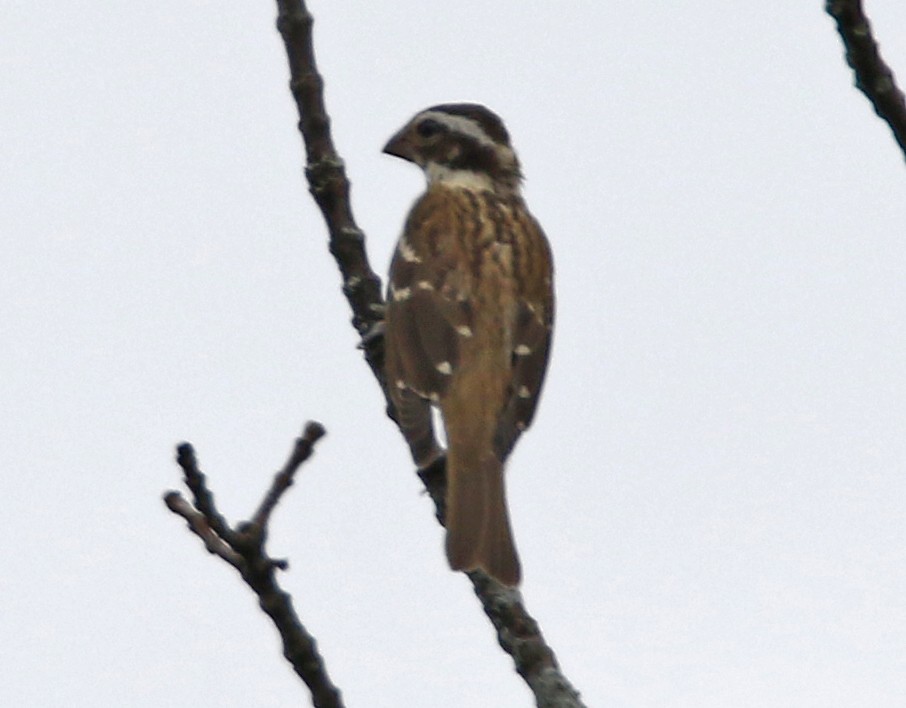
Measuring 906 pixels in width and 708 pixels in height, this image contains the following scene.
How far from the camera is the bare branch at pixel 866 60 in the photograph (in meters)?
3.26

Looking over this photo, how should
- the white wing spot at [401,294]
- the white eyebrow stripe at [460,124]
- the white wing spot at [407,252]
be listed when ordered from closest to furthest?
the white wing spot at [401,294] → the white wing spot at [407,252] → the white eyebrow stripe at [460,124]

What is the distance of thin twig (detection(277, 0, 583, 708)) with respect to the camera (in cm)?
434

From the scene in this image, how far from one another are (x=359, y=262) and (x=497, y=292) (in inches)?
42.6

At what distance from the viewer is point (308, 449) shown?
11.9 ft

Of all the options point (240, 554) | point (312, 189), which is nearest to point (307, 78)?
point (312, 189)

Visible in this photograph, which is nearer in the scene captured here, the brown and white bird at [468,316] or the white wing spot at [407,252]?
the brown and white bird at [468,316]

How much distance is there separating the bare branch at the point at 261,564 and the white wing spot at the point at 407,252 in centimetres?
338

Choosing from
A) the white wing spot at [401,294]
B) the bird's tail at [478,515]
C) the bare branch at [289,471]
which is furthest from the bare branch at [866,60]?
the white wing spot at [401,294]

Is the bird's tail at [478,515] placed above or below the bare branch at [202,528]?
above

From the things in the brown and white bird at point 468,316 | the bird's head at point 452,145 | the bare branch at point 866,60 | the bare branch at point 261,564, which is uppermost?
the bird's head at point 452,145

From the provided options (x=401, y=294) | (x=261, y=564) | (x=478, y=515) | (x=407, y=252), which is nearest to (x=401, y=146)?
(x=407, y=252)

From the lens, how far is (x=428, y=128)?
7676 millimetres

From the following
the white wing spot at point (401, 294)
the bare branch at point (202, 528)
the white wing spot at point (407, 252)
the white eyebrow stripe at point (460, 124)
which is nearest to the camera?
the bare branch at point (202, 528)

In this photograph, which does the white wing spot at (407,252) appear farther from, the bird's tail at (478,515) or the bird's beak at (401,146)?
the bird's tail at (478,515)
